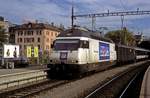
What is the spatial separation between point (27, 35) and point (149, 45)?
141ft

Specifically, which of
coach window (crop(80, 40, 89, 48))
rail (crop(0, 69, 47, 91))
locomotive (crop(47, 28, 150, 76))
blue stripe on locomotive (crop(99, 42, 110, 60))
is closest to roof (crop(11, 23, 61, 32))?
blue stripe on locomotive (crop(99, 42, 110, 60))

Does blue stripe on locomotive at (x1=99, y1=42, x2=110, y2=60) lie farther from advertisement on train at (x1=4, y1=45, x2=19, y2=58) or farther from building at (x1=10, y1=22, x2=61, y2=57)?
building at (x1=10, y1=22, x2=61, y2=57)

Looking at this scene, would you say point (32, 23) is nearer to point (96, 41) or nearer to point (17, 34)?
point (17, 34)

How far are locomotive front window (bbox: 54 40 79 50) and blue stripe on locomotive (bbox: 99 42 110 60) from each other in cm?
596

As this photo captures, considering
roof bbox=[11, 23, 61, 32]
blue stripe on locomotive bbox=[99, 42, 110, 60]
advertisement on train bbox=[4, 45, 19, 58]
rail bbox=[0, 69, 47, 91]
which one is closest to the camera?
rail bbox=[0, 69, 47, 91]

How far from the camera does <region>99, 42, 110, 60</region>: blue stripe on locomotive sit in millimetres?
29594

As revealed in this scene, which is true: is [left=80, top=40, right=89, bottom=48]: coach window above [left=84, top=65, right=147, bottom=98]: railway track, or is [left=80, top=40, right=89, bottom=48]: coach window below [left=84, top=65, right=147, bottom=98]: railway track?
above

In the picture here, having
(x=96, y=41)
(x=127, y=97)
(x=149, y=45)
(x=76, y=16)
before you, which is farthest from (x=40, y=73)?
(x=149, y=45)

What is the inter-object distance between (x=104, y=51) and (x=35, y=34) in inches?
3605

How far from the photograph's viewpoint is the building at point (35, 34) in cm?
11823

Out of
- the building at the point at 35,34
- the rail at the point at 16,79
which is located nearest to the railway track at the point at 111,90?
the rail at the point at 16,79

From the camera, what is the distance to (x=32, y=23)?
12238cm

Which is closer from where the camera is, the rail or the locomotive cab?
the rail

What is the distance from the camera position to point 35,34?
121 metres
